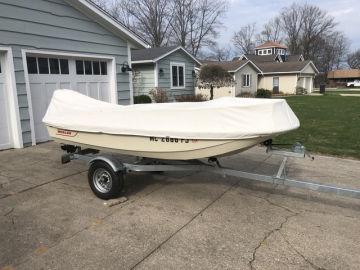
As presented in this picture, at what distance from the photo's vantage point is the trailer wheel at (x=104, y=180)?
464cm

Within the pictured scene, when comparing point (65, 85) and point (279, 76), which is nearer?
point (65, 85)

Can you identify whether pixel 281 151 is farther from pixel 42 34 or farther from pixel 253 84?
pixel 253 84

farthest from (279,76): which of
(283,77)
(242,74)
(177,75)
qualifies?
(177,75)

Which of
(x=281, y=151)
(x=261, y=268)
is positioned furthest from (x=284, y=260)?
(x=281, y=151)

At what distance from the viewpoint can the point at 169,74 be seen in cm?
1853

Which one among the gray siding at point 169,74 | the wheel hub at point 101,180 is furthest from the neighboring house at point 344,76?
the wheel hub at point 101,180

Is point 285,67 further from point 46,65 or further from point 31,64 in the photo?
point 31,64

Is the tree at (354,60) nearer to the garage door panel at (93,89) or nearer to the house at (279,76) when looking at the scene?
the house at (279,76)

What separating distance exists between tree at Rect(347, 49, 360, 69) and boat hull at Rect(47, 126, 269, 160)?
99.9m

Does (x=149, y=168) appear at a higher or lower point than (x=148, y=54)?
lower

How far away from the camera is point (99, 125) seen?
4.75m

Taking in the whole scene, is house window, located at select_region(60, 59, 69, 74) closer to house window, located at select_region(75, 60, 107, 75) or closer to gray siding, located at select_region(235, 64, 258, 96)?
house window, located at select_region(75, 60, 107, 75)

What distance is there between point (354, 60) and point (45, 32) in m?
98.5

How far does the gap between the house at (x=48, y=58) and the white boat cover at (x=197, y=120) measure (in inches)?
155
